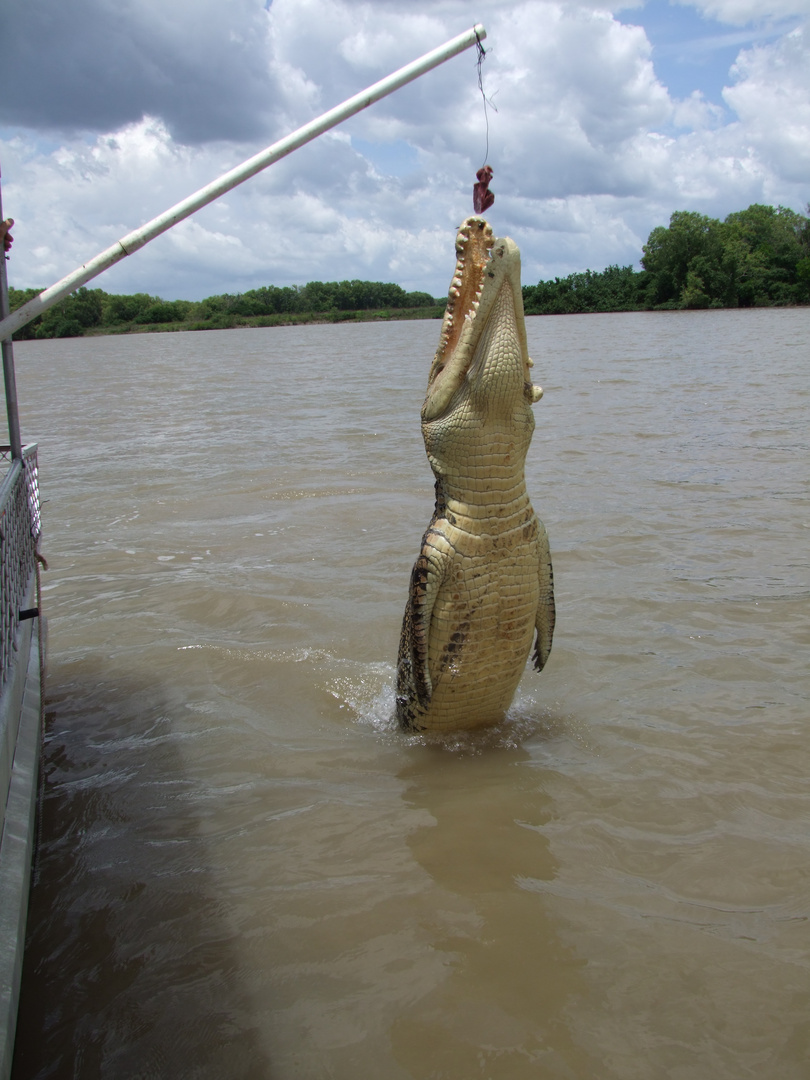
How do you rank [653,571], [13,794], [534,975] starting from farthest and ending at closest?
Result: [653,571] → [13,794] → [534,975]

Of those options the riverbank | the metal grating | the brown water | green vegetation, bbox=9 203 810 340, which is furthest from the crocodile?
the riverbank

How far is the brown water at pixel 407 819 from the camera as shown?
7.11 feet

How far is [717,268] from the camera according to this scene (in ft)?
211

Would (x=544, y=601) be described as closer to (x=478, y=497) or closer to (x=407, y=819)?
(x=478, y=497)

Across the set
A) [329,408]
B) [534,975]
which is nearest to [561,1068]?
[534,975]

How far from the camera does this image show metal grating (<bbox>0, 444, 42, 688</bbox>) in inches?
115

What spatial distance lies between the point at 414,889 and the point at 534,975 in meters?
0.53

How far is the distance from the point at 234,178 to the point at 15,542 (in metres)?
1.81

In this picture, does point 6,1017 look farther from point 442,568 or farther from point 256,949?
point 442,568

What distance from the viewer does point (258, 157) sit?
3.04 meters

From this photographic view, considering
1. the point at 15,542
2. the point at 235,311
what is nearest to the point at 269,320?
the point at 235,311

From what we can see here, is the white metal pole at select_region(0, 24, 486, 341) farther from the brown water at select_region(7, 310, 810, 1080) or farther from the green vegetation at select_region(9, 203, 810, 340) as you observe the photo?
the green vegetation at select_region(9, 203, 810, 340)

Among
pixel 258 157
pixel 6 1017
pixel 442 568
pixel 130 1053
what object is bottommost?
pixel 130 1053

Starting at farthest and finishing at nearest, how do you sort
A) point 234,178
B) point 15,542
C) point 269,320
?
1. point 269,320
2. point 15,542
3. point 234,178
